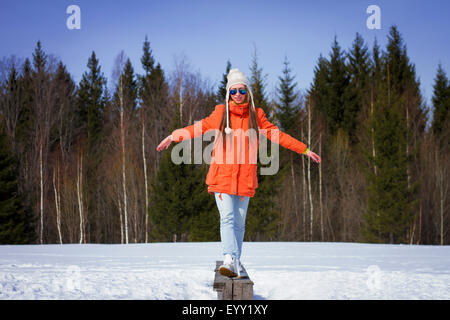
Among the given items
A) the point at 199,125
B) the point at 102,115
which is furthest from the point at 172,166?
the point at 102,115

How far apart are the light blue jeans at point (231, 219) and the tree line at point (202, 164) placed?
11.8 meters

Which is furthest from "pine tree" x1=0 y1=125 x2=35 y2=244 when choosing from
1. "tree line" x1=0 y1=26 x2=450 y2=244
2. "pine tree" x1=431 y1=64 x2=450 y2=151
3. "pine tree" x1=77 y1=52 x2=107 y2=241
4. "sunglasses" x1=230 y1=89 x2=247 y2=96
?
"pine tree" x1=431 y1=64 x2=450 y2=151

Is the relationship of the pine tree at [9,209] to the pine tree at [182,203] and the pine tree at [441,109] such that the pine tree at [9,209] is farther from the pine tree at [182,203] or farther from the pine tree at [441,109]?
the pine tree at [441,109]

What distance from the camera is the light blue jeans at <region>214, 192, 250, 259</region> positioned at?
134 inches

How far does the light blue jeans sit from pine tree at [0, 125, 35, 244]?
15.1m

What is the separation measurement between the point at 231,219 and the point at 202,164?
1276 cm

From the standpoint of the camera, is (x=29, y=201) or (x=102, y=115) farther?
(x=102, y=115)

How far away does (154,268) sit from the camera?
173 inches

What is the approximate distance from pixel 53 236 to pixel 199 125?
21740 millimetres

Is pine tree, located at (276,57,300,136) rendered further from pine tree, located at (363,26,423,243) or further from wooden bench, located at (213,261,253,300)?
wooden bench, located at (213,261,253,300)

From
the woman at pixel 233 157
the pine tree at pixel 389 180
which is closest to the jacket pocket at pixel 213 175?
the woman at pixel 233 157

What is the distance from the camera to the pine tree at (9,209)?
626 inches

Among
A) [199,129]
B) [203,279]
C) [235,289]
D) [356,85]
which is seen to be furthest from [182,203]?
[356,85]

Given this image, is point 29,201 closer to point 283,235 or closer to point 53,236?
point 53,236
